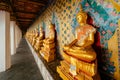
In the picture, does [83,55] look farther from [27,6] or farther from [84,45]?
[27,6]

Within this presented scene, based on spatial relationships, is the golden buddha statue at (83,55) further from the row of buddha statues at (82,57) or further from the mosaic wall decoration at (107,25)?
the mosaic wall decoration at (107,25)

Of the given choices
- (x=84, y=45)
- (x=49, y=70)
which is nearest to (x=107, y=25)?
(x=84, y=45)

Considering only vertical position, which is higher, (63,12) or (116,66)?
(63,12)

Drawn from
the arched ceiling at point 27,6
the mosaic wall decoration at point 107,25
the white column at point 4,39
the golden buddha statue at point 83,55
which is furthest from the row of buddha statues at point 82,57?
the arched ceiling at point 27,6

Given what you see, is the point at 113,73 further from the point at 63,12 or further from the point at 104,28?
the point at 63,12

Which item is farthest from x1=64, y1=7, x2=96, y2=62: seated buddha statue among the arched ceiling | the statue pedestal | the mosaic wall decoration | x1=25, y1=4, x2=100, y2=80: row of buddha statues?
the arched ceiling

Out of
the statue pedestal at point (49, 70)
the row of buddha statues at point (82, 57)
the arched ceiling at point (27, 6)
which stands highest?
the arched ceiling at point (27, 6)

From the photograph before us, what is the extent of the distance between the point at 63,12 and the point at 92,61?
1588 millimetres

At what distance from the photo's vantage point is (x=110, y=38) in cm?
141

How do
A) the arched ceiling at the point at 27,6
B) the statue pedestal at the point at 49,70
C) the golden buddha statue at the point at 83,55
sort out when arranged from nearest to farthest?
the golden buddha statue at the point at 83,55 → the statue pedestal at the point at 49,70 → the arched ceiling at the point at 27,6

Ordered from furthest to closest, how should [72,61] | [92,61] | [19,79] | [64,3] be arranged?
[64,3] < [19,79] < [72,61] < [92,61]

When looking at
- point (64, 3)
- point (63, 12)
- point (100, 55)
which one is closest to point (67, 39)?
Answer: point (63, 12)

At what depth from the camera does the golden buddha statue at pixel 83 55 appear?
130 cm

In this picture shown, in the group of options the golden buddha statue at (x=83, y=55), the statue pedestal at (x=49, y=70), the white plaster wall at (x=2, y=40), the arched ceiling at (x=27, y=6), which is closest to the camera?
the golden buddha statue at (x=83, y=55)
